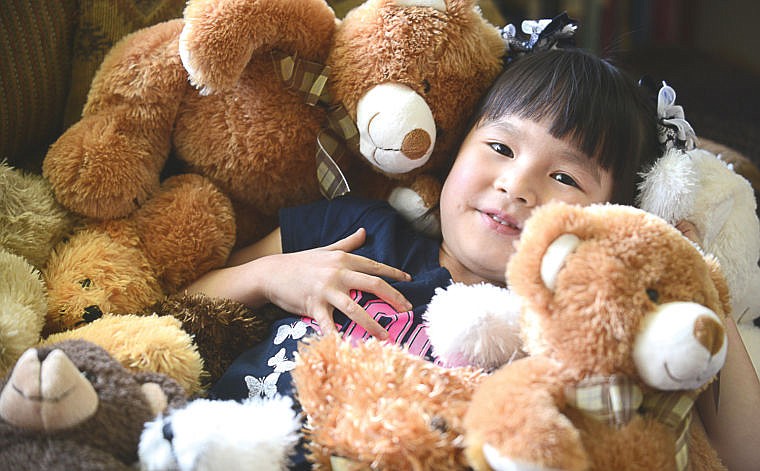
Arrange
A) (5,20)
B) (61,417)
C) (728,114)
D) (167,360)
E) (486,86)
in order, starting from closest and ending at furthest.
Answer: (61,417) → (167,360) → (5,20) → (486,86) → (728,114)

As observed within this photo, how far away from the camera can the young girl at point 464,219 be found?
2.91 ft

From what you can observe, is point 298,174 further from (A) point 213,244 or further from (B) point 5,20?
(B) point 5,20

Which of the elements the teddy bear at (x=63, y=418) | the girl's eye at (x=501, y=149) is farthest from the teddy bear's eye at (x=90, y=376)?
the girl's eye at (x=501, y=149)

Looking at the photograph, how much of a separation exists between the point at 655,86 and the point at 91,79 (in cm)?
82

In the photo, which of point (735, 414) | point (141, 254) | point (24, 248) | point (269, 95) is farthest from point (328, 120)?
point (735, 414)

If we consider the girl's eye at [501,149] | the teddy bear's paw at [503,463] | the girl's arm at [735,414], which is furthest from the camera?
the girl's eye at [501,149]

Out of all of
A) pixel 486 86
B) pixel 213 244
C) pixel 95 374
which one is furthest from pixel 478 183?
pixel 95 374

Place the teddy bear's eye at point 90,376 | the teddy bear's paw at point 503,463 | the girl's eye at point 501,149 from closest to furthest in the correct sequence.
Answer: the teddy bear's paw at point 503,463
the teddy bear's eye at point 90,376
the girl's eye at point 501,149

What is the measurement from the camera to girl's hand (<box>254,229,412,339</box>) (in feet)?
2.87

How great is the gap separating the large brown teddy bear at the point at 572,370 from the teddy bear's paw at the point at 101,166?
1.37 feet

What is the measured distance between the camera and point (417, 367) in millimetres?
677

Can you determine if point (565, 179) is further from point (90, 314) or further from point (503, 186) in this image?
point (90, 314)

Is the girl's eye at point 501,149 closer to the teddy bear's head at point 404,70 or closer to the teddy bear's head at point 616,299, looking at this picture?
the teddy bear's head at point 404,70

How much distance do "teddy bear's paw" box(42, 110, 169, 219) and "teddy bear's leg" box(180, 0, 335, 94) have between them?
12cm
